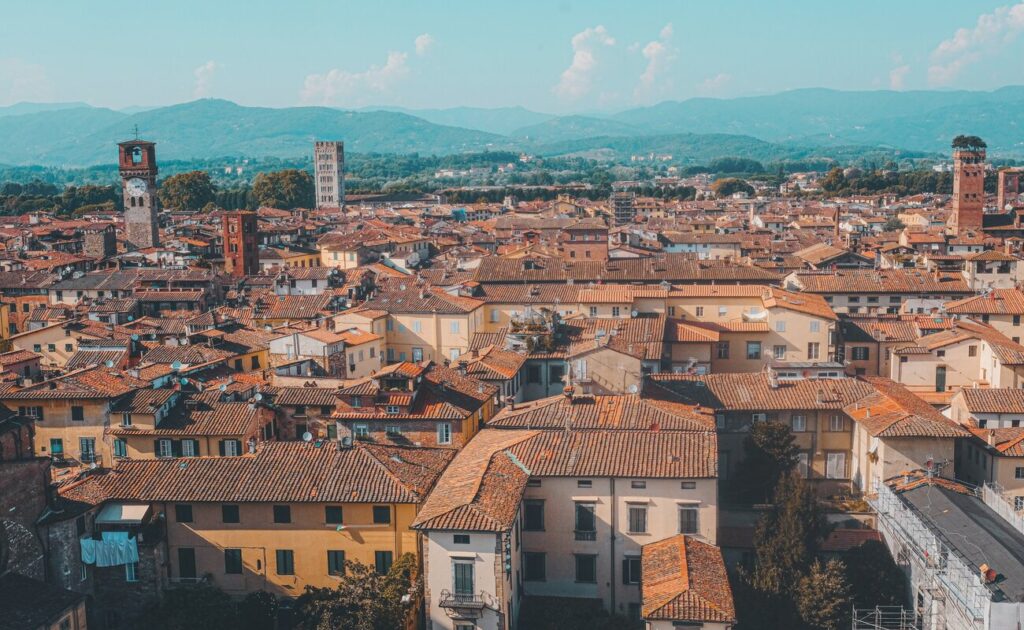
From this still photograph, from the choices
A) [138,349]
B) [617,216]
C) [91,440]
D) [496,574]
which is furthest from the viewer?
[617,216]

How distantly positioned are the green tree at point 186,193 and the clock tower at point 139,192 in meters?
49.7

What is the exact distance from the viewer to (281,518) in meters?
24.7

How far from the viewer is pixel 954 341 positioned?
128 ft

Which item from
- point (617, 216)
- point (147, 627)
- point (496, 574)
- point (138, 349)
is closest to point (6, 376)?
point (138, 349)

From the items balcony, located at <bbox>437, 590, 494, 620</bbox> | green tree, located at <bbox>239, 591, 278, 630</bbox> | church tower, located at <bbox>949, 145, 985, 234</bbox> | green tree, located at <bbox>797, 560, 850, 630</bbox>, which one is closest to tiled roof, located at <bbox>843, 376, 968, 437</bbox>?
green tree, located at <bbox>797, 560, 850, 630</bbox>

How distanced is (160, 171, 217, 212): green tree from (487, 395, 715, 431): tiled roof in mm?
113664

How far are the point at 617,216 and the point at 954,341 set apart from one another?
256 ft

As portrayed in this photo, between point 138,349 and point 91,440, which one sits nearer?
point 91,440

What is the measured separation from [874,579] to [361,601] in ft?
37.6

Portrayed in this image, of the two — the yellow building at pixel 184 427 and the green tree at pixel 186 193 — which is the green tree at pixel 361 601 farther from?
the green tree at pixel 186 193

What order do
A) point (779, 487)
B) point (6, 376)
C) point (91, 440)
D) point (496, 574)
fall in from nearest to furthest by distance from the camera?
point (496, 574) < point (779, 487) < point (91, 440) < point (6, 376)

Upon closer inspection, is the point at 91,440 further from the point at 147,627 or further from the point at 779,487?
the point at 779,487

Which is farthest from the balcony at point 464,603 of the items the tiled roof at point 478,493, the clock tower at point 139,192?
the clock tower at point 139,192

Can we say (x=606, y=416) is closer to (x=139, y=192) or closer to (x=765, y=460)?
(x=765, y=460)
